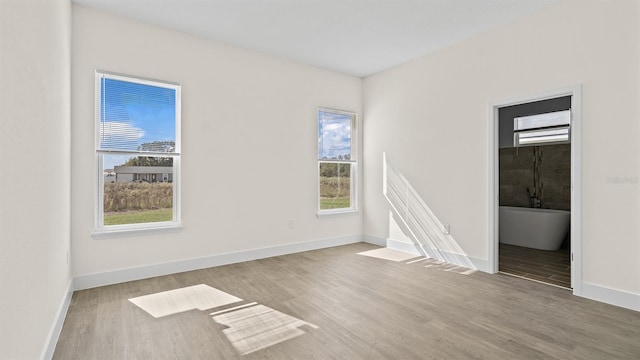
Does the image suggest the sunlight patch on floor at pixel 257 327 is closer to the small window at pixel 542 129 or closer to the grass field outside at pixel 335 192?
the grass field outside at pixel 335 192

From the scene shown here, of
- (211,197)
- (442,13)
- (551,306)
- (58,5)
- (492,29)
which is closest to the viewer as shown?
(58,5)

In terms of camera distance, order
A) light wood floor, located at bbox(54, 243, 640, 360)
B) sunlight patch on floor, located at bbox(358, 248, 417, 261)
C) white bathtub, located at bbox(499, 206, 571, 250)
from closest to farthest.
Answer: light wood floor, located at bbox(54, 243, 640, 360), sunlight patch on floor, located at bbox(358, 248, 417, 261), white bathtub, located at bbox(499, 206, 571, 250)

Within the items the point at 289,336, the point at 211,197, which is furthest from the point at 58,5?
the point at 289,336

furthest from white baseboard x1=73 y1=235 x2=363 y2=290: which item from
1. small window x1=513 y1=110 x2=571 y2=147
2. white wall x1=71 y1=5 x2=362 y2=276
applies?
small window x1=513 y1=110 x2=571 y2=147

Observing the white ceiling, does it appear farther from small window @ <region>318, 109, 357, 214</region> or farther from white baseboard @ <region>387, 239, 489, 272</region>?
white baseboard @ <region>387, 239, 489, 272</region>

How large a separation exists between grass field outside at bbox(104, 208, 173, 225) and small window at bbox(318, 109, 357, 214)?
2.34 metres

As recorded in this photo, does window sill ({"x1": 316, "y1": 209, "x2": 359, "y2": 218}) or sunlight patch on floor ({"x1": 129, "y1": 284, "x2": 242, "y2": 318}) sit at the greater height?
window sill ({"x1": 316, "y1": 209, "x2": 359, "y2": 218})

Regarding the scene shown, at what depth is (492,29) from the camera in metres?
3.85

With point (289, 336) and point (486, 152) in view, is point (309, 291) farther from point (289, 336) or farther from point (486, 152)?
point (486, 152)

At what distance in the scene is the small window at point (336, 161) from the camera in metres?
5.33

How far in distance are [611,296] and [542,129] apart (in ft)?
13.3

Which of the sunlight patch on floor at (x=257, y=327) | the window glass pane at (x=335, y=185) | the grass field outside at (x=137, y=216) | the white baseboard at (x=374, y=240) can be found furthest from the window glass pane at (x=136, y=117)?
the white baseboard at (x=374, y=240)

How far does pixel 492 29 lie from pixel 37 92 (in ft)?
14.7

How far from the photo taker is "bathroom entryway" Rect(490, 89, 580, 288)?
172 inches
